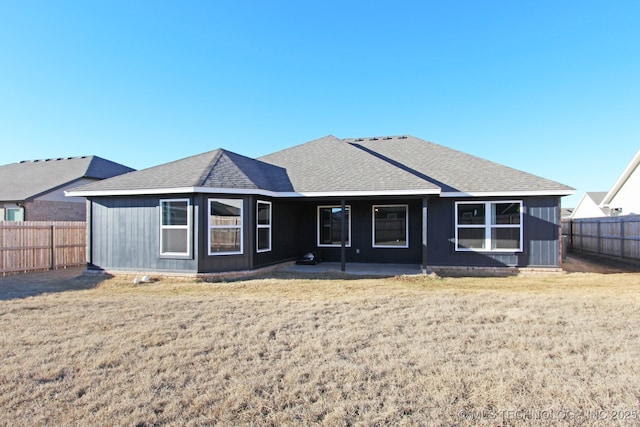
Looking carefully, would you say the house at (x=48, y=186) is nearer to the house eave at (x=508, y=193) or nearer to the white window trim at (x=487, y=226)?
the house eave at (x=508, y=193)

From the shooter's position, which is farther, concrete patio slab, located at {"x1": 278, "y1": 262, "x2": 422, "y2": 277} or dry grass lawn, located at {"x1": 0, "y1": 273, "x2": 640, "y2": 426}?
concrete patio slab, located at {"x1": 278, "y1": 262, "x2": 422, "y2": 277}

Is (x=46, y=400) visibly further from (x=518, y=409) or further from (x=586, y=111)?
(x=586, y=111)

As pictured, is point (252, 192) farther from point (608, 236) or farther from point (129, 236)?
point (608, 236)

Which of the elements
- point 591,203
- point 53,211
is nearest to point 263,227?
point 53,211

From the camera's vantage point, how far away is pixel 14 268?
35.3 feet

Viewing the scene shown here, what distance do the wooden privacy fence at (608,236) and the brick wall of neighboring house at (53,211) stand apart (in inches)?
963

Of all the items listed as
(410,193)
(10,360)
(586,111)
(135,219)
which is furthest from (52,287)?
(586,111)

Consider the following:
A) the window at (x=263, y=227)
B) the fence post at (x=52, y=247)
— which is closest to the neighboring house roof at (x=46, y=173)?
the fence post at (x=52, y=247)

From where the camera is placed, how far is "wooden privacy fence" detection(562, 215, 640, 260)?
12.7m

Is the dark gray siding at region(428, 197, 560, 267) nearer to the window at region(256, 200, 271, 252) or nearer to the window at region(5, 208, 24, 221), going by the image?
the window at region(256, 200, 271, 252)

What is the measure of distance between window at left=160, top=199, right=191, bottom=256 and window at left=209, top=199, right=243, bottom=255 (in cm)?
63

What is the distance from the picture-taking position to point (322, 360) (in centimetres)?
373

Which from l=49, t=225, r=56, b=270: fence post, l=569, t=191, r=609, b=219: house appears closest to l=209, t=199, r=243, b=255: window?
l=49, t=225, r=56, b=270: fence post

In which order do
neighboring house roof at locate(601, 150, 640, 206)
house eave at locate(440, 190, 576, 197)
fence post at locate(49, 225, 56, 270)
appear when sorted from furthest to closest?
neighboring house roof at locate(601, 150, 640, 206), fence post at locate(49, 225, 56, 270), house eave at locate(440, 190, 576, 197)
